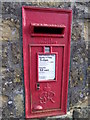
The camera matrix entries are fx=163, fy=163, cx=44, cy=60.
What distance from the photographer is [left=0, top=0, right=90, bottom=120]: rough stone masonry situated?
159 cm

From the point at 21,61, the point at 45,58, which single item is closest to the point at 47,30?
the point at 45,58

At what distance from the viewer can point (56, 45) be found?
164 cm

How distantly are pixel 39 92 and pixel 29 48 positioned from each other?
1.53ft

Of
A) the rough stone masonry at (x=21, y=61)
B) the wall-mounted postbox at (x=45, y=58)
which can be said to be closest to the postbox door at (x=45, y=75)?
the wall-mounted postbox at (x=45, y=58)

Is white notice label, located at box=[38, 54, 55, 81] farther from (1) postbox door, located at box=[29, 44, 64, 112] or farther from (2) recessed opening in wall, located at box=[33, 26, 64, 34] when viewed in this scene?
(2) recessed opening in wall, located at box=[33, 26, 64, 34]

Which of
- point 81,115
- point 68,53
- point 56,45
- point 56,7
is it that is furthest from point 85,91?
point 56,7

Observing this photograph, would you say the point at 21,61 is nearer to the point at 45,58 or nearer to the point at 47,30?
the point at 45,58

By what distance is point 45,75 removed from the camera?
1.66 meters

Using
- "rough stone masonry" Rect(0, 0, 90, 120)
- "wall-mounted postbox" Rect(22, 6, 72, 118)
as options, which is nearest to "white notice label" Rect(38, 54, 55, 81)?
"wall-mounted postbox" Rect(22, 6, 72, 118)

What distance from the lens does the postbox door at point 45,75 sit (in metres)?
1.62

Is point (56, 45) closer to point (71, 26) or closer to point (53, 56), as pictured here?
point (53, 56)

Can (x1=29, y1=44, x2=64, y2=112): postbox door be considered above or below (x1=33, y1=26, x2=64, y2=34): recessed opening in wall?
below

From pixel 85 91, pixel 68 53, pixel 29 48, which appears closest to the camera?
pixel 29 48

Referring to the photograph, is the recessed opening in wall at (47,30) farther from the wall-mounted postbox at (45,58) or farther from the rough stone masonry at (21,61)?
the rough stone masonry at (21,61)
